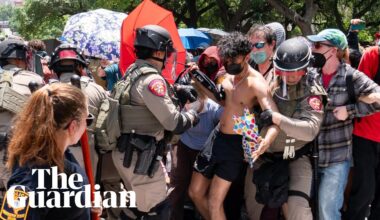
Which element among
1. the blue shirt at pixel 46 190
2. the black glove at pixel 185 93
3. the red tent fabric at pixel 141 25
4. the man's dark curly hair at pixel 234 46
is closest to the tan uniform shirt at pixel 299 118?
the man's dark curly hair at pixel 234 46

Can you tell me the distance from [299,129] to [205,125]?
124cm

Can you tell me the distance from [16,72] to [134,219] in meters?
1.67

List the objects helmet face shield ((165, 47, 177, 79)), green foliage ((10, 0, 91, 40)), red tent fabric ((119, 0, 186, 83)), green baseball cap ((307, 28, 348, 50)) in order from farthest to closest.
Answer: green foliage ((10, 0, 91, 40)) → red tent fabric ((119, 0, 186, 83)) → green baseball cap ((307, 28, 348, 50)) → helmet face shield ((165, 47, 177, 79))

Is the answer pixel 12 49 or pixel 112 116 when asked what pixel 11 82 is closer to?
pixel 12 49

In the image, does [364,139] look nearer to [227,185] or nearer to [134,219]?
[227,185]

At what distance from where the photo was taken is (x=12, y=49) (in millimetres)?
4430

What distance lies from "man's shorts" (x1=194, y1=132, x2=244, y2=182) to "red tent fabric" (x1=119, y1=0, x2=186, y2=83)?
0.80 metres

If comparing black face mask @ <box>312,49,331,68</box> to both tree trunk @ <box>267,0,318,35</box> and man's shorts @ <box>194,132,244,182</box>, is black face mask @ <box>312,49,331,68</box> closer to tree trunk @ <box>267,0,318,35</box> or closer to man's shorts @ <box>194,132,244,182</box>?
man's shorts @ <box>194,132,244,182</box>

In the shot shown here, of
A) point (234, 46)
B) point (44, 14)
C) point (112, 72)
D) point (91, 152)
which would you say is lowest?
point (44, 14)

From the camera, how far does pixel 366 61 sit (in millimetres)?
4566

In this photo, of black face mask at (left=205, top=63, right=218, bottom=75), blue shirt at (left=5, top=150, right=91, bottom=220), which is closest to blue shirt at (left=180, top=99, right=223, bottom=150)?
black face mask at (left=205, top=63, right=218, bottom=75)

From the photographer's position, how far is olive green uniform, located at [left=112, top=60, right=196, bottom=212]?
12.2 feet

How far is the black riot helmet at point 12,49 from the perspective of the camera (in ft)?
14.5

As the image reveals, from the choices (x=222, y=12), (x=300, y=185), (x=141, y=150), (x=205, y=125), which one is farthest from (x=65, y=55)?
(x=222, y=12)
